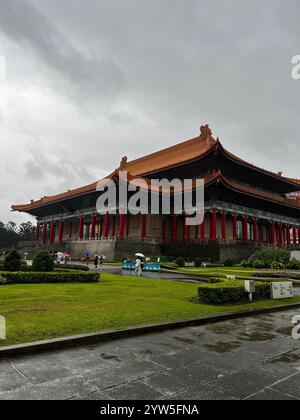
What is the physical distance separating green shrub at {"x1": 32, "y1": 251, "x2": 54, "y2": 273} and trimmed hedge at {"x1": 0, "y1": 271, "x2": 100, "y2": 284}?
4.32 ft

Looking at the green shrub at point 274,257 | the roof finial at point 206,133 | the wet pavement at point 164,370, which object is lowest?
the wet pavement at point 164,370

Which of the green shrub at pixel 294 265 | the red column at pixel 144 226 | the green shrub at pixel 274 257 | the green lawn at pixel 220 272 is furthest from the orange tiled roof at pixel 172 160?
the green lawn at pixel 220 272

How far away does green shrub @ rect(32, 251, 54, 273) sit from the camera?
1543 centimetres

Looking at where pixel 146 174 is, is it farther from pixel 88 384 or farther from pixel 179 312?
pixel 88 384

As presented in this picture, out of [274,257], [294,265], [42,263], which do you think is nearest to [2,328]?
[42,263]

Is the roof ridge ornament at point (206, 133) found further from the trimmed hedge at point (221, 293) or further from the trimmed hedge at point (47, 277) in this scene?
the trimmed hedge at point (221, 293)

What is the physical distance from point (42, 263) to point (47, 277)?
160 centimetres

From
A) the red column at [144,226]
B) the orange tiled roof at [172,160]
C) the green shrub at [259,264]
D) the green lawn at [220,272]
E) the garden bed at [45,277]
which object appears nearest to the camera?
the garden bed at [45,277]

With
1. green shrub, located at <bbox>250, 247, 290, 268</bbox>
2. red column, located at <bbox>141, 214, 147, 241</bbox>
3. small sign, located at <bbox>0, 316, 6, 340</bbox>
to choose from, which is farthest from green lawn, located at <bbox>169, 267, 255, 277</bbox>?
small sign, located at <bbox>0, 316, 6, 340</bbox>

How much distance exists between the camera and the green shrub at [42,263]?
1543 cm

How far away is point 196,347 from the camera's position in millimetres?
5328

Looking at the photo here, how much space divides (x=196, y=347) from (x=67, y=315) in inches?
116

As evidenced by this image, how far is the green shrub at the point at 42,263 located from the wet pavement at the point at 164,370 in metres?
10.7
